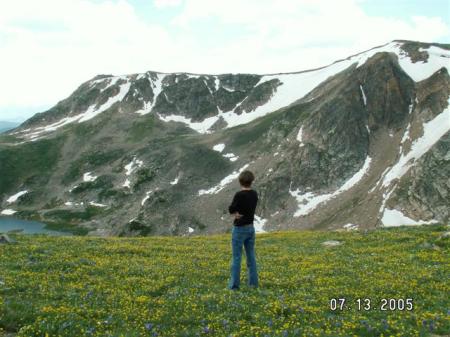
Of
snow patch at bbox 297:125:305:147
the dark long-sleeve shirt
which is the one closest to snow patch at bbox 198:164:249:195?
snow patch at bbox 297:125:305:147

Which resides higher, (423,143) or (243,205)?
(423,143)

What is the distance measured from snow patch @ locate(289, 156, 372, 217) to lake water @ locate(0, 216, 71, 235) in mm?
89033

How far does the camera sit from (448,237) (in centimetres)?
2641

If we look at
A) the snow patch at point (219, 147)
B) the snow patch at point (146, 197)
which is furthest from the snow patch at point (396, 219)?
the snow patch at point (146, 197)

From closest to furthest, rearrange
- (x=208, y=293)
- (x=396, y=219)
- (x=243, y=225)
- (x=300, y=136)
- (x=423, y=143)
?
(x=208, y=293) < (x=243, y=225) < (x=396, y=219) < (x=423, y=143) < (x=300, y=136)

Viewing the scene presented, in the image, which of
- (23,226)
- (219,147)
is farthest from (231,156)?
(23,226)

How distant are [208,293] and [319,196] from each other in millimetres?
126282

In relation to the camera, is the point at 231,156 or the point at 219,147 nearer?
the point at 231,156

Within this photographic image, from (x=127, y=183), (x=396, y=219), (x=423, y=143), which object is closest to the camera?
(x=396, y=219)

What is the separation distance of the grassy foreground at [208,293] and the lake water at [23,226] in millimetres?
151847

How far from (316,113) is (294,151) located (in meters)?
17.3

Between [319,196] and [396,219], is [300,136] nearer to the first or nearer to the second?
[319,196]

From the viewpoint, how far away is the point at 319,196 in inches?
5428

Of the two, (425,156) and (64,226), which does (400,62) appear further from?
(64,226)
